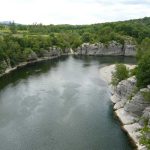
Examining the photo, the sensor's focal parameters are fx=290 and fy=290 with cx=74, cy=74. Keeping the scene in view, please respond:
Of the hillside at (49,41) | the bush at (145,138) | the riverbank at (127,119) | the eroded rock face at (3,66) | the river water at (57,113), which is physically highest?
the hillside at (49,41)

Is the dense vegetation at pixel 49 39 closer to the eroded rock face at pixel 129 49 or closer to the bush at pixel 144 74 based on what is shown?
the eroded rock face at pixel 129 49

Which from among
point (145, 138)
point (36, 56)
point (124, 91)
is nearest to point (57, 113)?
point (124, 91)

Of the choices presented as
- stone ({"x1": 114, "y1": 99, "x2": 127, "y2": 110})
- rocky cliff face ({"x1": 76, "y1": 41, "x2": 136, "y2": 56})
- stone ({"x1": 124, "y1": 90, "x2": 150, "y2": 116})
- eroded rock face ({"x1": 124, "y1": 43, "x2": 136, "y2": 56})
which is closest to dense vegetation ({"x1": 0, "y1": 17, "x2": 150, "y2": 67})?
rocky cliff face ({"x1": 76, "y1": 41, "x2": 136, "y2": 56})

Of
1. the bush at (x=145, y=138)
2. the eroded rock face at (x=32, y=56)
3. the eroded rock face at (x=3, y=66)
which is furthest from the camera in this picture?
the eroded rock face at (x=32, y=56)

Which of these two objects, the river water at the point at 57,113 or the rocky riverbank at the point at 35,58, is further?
the rocky riverbank at the point at 35,58

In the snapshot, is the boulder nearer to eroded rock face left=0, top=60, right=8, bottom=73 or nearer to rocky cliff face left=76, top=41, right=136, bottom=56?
eroded rock face left=0, top=60, right=8, bottom=73

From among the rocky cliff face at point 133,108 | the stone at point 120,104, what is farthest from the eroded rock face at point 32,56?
the stone at point 120,104
